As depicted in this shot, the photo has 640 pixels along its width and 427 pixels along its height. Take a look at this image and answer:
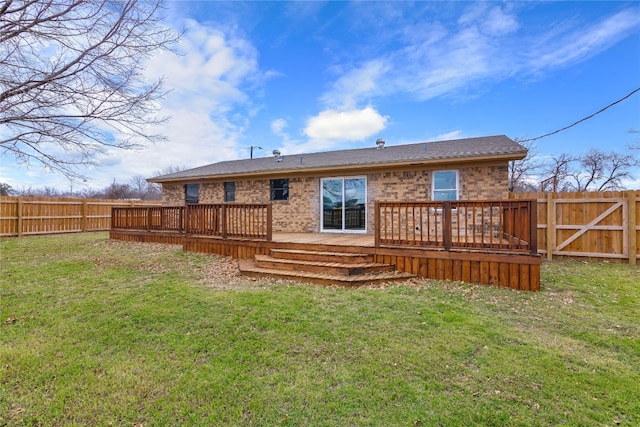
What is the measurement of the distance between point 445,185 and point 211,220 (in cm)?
708

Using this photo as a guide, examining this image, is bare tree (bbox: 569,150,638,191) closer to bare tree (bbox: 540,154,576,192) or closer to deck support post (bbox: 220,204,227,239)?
bare tree (bbox: 540,154,576,192)

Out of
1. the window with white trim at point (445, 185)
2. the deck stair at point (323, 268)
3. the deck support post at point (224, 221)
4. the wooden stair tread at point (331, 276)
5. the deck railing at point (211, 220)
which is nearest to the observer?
the wooden stair tread at point (331, 276)

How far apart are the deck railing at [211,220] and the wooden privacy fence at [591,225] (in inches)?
300

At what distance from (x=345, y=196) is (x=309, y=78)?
Answer: 650 cm

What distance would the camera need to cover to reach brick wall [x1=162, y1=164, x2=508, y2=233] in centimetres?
852

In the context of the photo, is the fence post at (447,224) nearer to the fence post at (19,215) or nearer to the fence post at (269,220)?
the fence post at (269,220)

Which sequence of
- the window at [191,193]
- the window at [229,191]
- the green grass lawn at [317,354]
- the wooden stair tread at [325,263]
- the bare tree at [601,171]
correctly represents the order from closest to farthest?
the green grass lawn at [317,354], the wooden stair tread at [325,263], the window at [229,191], the window at [191,193], the bare tree at [601,171]

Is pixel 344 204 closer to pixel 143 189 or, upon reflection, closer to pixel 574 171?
pixel 574 171

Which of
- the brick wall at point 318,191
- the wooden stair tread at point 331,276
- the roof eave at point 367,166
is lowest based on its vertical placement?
the wooden stair tread at point 331,276

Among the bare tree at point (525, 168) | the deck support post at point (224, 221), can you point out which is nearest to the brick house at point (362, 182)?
the deck support post at point (224, 221)

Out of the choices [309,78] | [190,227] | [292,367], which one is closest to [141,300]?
[292,367]

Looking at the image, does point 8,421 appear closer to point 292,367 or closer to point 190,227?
point 292,367

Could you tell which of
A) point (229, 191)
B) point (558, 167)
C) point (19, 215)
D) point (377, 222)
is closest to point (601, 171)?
point (558, 167)

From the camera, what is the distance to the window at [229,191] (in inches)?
488
